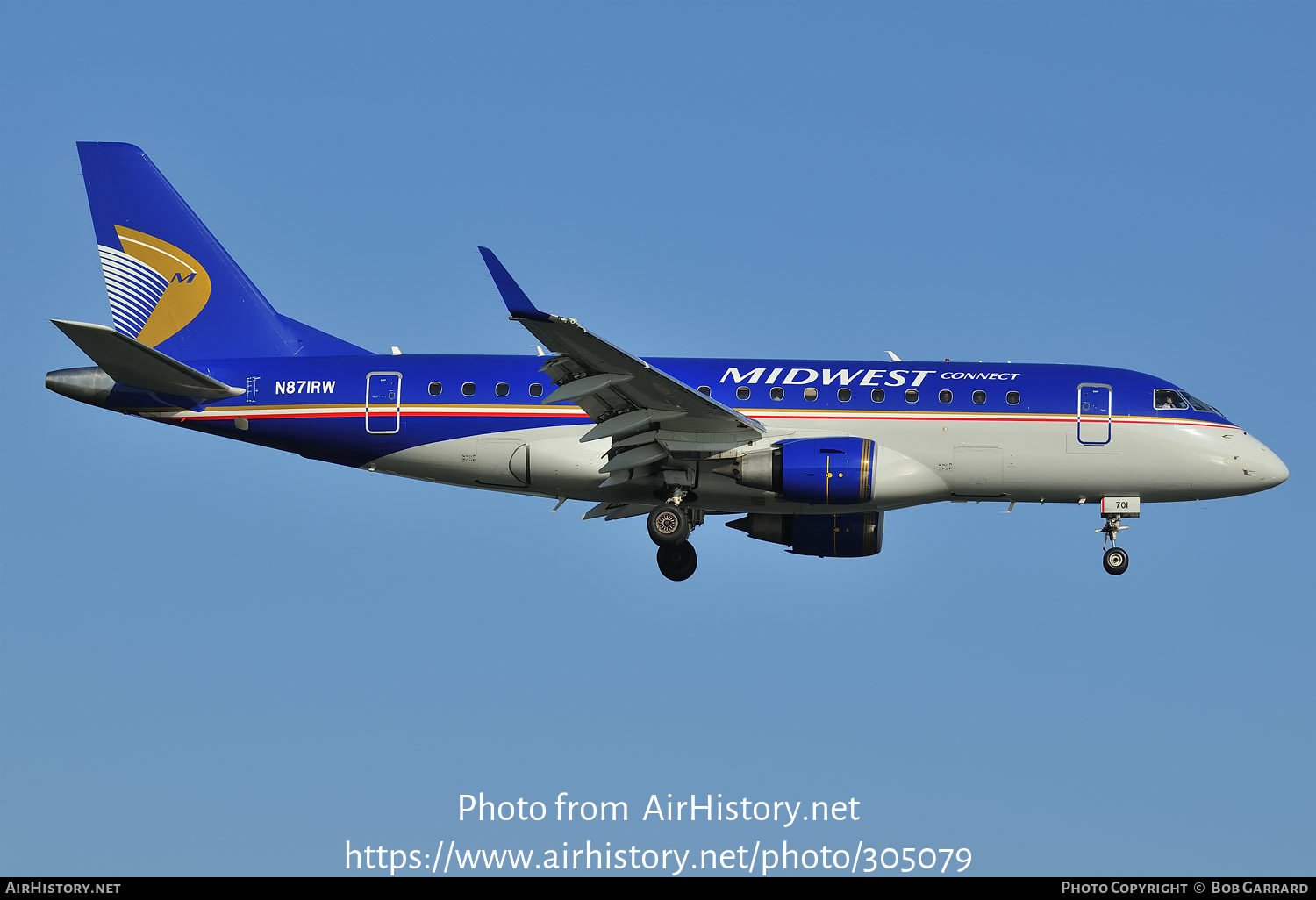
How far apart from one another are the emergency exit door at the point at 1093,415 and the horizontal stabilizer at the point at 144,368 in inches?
707

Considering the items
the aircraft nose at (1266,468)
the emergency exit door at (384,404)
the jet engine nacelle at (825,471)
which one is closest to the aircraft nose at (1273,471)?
the aircraft nose at (1266,468)

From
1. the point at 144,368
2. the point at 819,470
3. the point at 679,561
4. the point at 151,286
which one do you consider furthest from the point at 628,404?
the point at 151,286

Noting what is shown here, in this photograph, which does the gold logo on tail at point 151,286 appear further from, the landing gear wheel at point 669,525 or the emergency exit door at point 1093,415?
the emergency exit door at point 1093,415

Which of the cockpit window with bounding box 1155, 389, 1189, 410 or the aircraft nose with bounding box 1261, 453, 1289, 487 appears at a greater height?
the cockpit window with bounding box 1155, 389, 1189, 410

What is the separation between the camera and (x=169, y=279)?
37.7 m

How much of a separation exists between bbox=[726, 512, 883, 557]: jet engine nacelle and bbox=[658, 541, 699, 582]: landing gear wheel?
1737mm

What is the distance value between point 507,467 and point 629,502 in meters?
3.06

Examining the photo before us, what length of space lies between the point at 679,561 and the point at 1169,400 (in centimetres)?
1116

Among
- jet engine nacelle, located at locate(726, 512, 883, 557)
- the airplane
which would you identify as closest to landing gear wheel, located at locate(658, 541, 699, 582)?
the airplane

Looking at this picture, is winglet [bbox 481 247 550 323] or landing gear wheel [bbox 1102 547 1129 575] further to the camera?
landing gear wheel [bbox 1102 547 1129 575]

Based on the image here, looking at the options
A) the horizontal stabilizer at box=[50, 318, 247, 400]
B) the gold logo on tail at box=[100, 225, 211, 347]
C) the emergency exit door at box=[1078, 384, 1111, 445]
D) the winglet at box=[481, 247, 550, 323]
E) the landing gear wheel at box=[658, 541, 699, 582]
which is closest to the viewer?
the winglet at box=[481, 247, 550, 323]

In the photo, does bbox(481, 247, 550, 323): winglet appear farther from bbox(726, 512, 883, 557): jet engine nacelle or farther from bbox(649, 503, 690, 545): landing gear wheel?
bbox(726, 512, 883, 557): jet engine nacelle

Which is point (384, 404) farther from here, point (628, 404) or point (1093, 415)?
point (1093, 415)

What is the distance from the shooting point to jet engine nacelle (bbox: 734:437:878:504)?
33.2m
